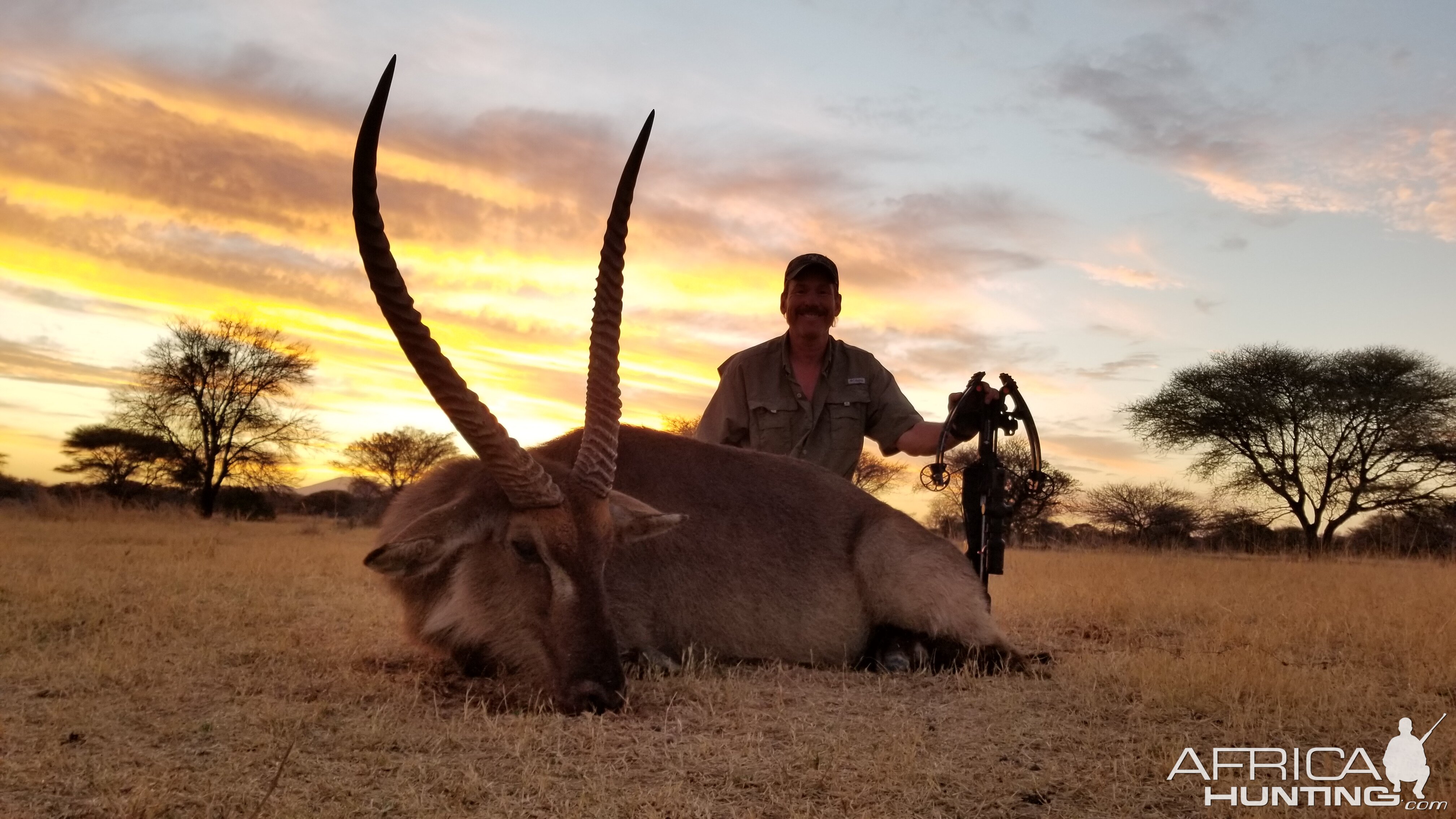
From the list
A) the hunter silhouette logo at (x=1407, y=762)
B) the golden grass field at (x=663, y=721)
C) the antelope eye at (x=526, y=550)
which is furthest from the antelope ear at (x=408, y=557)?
the hunter silhouette logo at (x=1407, y=762)

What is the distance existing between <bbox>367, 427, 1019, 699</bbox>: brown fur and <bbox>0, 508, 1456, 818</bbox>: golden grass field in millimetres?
234

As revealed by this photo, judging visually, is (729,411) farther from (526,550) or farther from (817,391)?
(526,550)

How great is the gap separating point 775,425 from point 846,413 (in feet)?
1.52

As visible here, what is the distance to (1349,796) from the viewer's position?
120 inches

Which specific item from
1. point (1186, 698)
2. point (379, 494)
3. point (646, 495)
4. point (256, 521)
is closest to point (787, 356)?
point (646, 495)

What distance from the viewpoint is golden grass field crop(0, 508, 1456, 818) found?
2.92m

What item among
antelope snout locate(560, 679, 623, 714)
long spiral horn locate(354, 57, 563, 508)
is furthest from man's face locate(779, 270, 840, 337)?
antelope snout locate(560, 679, 623, 714)

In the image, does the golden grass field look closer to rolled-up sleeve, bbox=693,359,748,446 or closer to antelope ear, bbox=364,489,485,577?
antelope ear, bbox=364,489,485,577

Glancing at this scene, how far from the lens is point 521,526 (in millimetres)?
4043

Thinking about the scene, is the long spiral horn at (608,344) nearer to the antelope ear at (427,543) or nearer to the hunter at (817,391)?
the antelope ear at (427,543)

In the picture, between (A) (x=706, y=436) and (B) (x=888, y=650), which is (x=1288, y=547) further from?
(B) (x=888, y=650)

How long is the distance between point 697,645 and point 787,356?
9.37 ft

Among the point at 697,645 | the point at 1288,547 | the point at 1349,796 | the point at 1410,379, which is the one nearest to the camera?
the point at 1349,796

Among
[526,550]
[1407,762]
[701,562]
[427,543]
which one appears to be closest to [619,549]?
[701,562]
